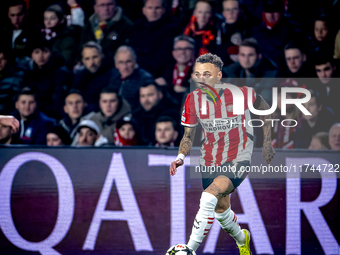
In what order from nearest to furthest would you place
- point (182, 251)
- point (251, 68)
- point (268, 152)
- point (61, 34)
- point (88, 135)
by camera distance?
point (182, 251) < point (268, 152) < point (88, 135) < point (251, 68) < point (61, 34)

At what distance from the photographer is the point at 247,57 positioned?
531cm

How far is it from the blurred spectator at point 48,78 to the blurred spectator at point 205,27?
6.02ft

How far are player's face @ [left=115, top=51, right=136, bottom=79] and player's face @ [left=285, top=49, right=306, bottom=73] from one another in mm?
2121

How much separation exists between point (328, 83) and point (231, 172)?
8.22 feet

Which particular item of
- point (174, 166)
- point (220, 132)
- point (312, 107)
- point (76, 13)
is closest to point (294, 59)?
point (312, 107)

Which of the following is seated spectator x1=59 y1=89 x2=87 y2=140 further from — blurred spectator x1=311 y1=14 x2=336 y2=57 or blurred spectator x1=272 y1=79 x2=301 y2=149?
blurred spectator x1=311 y1=14 x2=336 y2=57

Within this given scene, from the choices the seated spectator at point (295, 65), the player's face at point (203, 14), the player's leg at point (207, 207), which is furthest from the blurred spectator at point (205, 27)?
the player's leg at point (207, 207)

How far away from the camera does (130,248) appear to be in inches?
181

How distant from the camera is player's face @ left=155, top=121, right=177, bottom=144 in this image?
4965 millimetres

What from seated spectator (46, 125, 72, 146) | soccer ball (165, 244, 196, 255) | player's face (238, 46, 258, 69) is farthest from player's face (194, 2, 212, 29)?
soccer ball (165, 244, 196, 255)

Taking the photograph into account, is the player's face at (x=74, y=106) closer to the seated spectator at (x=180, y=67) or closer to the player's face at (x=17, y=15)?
the seated spectator at (x=180, y=67)

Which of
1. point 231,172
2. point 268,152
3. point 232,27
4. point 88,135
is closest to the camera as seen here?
point 231,172

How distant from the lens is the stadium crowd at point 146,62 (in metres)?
5.06

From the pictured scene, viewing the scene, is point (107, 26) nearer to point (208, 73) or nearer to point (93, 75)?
point (93, 75)
